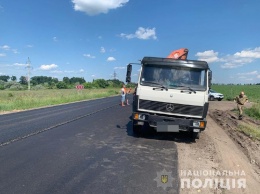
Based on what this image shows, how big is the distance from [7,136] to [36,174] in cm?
458

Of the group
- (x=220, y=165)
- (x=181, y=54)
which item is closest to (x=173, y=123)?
(x=220, y=165)

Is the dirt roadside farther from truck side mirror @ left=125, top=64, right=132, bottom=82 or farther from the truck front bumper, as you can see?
truck side mirror @ left=125, top=64, right=132, bottom=82

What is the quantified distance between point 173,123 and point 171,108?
0.46 metres

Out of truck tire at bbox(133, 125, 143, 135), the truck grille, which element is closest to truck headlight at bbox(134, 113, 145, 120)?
the truck grille

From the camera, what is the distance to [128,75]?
31.2ft

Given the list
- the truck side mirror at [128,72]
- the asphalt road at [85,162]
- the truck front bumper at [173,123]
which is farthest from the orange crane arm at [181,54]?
the truck front bumper at [173,123]

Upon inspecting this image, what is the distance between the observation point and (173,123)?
27.8ft

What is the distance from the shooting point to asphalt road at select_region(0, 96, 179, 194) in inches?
194

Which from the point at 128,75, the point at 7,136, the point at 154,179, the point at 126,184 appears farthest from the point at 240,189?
the point at 7,136

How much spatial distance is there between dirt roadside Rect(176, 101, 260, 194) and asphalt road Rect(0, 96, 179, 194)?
0.28m

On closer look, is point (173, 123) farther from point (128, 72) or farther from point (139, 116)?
point (128, 72)

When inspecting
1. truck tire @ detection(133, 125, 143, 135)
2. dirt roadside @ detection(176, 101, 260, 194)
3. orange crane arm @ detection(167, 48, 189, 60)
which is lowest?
dirt roadside @ detection(176, 101, 260, 194)

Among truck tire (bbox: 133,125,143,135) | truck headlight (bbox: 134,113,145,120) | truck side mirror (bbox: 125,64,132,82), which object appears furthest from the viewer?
truck tire (bbox: 133,125,143,135)

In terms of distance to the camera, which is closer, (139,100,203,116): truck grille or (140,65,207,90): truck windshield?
(139,100,203,116): truck grille
